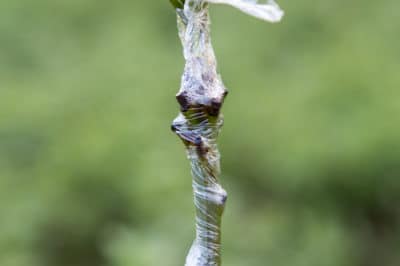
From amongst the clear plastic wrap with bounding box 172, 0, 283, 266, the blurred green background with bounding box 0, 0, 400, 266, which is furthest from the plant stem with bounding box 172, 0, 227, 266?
the blurred green background with bounding box 0, 0, 400, 266

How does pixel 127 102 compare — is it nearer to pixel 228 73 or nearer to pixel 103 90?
pixel 103 90

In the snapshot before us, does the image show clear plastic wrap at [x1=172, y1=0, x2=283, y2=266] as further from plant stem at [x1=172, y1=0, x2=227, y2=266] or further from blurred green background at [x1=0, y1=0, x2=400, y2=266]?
blurred green background at [x1=0, y1=0, x2=400, y2=266]

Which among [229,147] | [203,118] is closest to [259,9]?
[203,118]

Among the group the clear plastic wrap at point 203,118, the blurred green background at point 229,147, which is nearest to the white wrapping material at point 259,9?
the clear plastic wrap at point 203,118

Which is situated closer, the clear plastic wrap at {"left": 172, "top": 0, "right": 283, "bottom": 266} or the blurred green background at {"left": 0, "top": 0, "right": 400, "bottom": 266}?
the clear plastic wrap at {"left": 172, "top": 0, "right": 283, "bottom": 266}

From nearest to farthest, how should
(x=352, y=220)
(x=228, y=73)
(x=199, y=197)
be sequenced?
(x=199, y=197) → (x=352, y=220) → (x=228, y=73)

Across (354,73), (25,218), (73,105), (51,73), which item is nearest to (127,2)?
(51,73)

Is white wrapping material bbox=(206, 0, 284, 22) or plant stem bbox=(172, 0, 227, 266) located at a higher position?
white wrapping material bbox=(206, 0, 284, 22)
